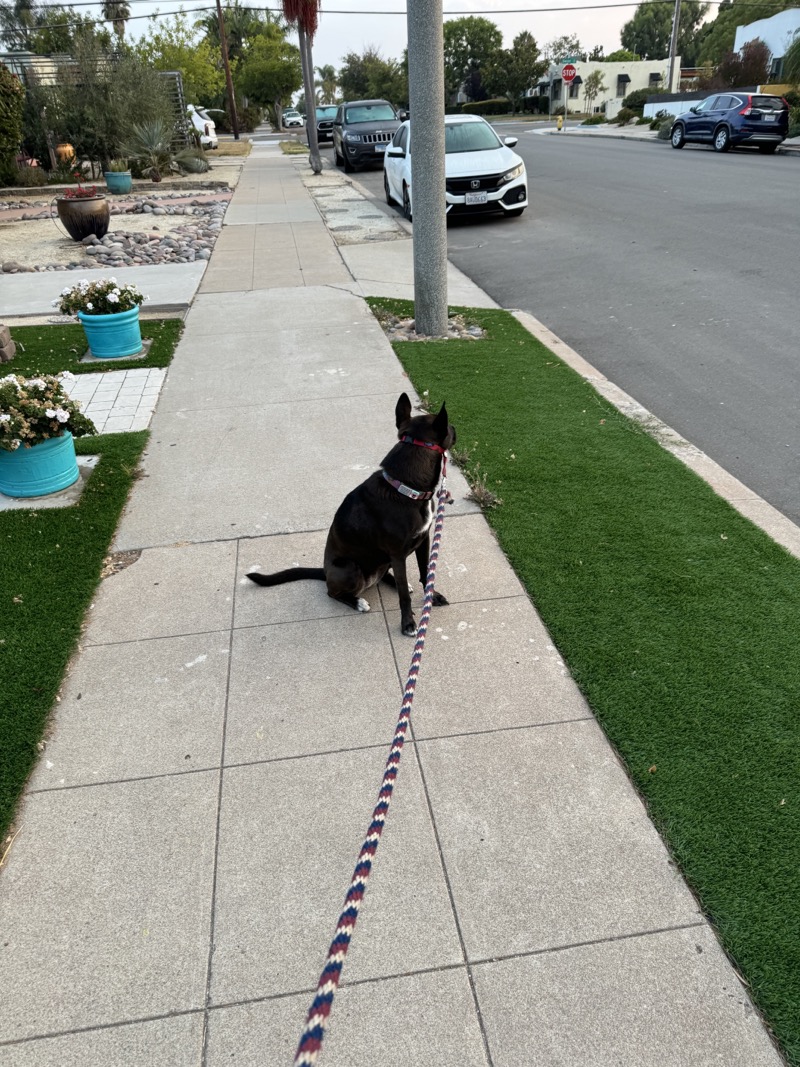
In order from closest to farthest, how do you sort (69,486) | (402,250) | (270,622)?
(270,622) → (69,486) → (402,250)

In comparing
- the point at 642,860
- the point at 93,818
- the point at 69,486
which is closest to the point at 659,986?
the point at 642,860

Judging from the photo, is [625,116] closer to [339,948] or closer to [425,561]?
[425,561]

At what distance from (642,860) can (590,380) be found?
5.09 metres

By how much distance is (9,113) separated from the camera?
18.4m

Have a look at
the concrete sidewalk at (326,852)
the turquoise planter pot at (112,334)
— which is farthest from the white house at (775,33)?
the concrete sidewalk at (326,852)

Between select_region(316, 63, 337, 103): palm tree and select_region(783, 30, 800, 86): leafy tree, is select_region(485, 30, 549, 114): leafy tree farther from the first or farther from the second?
select_region(783, 30, 800, 86): leafy tree

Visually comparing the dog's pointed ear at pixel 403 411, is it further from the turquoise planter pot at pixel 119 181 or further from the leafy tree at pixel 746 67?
the leafy tree at pixel 746 67

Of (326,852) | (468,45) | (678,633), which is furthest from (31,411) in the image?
(468,45)

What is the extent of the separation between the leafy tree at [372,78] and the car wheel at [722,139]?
60043mm

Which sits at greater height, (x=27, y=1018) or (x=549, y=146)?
(x=549, y=146)

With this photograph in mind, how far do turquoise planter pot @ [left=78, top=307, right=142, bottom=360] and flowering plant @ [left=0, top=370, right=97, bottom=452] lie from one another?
3051 mm

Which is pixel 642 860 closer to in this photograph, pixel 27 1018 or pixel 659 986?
pixel 659 986

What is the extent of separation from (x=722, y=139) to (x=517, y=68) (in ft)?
206

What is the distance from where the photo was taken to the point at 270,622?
3.83m
